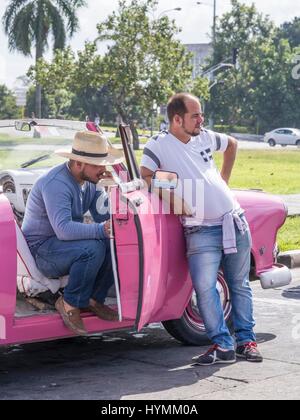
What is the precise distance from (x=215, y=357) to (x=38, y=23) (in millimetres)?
51077

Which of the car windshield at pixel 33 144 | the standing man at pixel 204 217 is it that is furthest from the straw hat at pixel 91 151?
the car windshield at pixel 33 144

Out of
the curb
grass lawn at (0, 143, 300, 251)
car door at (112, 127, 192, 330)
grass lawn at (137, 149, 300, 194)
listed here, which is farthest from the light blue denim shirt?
grass lawn at (137, 149, 300, 194)

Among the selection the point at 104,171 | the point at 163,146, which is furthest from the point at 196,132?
the point at 104,171

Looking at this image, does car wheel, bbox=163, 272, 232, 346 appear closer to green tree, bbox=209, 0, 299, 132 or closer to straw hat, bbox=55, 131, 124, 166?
straw hat, bbox=55, 131, 124, 166

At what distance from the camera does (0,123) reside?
25.8 feet

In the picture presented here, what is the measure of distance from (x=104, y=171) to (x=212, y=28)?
82.3 metres

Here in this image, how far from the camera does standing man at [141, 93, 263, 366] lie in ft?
20.8

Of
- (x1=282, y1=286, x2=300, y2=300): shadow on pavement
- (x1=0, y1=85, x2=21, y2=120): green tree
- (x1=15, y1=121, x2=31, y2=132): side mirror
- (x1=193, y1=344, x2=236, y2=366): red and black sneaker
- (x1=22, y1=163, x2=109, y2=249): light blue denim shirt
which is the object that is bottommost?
(x1=0, y1=85, x2=21, y2=120): green tree

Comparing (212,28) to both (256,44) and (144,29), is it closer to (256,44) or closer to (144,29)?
(256,44)

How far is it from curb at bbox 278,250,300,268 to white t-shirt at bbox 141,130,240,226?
4.86m

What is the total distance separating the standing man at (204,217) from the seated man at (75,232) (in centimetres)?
37

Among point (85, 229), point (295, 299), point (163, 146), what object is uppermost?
point (163, 146)

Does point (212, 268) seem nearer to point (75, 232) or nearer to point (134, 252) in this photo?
point (134, 252)
